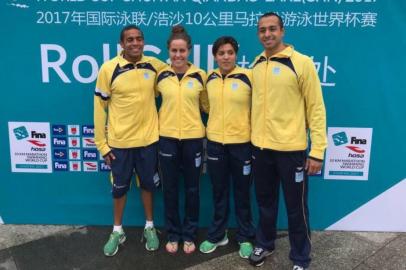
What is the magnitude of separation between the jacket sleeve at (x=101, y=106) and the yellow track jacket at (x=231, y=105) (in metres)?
0.73

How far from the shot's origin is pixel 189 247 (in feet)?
10.9

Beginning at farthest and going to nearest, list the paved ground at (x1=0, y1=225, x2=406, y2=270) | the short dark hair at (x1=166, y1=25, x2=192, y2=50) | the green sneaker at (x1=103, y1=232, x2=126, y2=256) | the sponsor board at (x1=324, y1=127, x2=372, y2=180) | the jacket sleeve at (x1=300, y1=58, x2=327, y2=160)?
1. the sponsor board at (x1=324, y1=127, x2=372, y2=180)
2. the green sneaker at (x1=103, y1=232, x2=126, y2=256)
3. the paved ground at (x1=0, y1=225, x2=406, y2=270)
4. the short dark hair at (x1=166, y1=25, x2=192, y2=50)
5. the jacket sleeve at (x1=300, y1=58, x2=327, y2=160)

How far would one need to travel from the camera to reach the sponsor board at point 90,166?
364 cm

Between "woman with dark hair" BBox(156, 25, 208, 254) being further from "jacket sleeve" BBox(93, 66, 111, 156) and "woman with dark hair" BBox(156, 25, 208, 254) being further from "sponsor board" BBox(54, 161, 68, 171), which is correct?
"sponsor board" BBox(54, 161, 68, 171)

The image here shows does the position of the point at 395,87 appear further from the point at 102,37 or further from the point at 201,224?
the point at 102,37

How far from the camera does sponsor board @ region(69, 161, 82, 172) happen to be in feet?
11.9

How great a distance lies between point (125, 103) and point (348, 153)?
1833 mm

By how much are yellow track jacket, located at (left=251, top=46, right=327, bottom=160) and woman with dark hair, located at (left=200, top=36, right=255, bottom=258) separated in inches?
7.3

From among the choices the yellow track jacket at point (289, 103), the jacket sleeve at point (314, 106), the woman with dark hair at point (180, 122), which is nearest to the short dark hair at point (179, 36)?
the woman with dark hair at point (180, 122)

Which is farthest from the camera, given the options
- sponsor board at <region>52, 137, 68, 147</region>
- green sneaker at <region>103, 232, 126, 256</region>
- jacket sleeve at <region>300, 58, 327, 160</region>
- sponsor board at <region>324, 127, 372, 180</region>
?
sponsor board at <region>52, 137, 68, 147</region>

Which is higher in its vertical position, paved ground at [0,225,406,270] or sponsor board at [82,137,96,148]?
sponsor board at [82,137,96,148]

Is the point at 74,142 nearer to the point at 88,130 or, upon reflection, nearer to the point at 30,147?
the point at 88,130

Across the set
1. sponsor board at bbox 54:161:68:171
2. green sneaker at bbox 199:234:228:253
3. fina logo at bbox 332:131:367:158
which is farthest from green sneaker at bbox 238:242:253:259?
sponsor board at bbox 54:161:68:171

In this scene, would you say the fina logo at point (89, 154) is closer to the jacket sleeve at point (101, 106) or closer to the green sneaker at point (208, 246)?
the jacket sleeve at point (101, 106)
